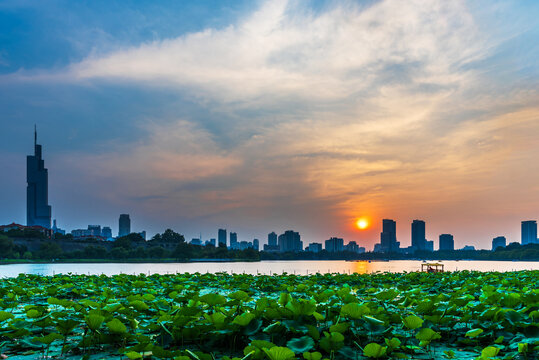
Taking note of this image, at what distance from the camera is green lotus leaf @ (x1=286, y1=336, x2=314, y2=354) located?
516 centimetres

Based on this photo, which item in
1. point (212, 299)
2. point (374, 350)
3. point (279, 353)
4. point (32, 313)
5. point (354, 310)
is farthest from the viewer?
point (32, 313)

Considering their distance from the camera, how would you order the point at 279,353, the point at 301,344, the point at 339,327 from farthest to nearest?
the point at 339,327
the point at 301,344
the point at 279,353

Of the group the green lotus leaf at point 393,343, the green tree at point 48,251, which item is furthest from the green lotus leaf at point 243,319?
the green tree at point 48,251

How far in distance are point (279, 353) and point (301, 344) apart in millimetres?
1058

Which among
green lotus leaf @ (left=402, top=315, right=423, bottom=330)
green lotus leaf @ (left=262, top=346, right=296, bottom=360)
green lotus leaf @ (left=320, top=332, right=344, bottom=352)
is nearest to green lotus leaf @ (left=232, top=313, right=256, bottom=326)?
green lotus leaf @ (left=320, top=332, right=344, bottom=352)

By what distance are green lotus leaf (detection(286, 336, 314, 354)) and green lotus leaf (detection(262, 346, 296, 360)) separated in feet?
2.78

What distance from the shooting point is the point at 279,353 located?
4309mm

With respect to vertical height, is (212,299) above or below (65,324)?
above

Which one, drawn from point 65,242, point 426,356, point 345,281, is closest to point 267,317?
point 426,356

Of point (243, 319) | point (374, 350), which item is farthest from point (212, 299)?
point (374, 350)

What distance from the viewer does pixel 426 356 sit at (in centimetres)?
580

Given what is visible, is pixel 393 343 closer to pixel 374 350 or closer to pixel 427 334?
pixel 374 350

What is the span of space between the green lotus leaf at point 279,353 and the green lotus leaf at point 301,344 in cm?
85

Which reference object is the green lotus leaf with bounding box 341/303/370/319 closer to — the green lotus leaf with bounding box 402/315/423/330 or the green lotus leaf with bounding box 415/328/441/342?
the green lotus leaf with bounding box 402/315/423/330
